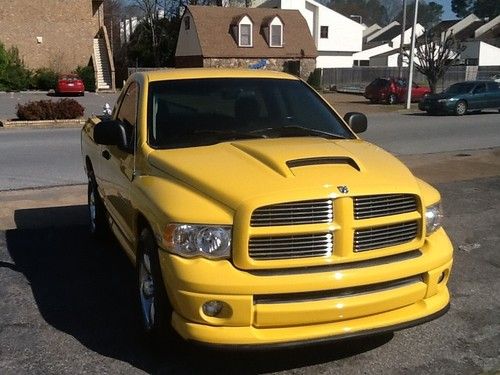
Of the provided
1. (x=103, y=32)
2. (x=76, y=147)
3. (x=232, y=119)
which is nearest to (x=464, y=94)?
(x=76, y=147)

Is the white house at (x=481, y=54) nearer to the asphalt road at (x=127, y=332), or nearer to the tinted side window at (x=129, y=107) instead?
the asphalt road at (x=127, y=332)

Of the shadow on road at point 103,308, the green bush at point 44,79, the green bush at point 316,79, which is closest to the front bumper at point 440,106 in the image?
the green bush at point 316,79

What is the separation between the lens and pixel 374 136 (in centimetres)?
1820

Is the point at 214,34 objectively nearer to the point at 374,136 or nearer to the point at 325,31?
the point at 325,31

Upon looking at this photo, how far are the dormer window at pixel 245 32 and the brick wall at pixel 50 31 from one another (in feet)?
36.3

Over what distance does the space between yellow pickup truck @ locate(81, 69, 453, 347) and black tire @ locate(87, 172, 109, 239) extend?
2.10 meters

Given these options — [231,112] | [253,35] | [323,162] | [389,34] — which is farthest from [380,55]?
[323,162]

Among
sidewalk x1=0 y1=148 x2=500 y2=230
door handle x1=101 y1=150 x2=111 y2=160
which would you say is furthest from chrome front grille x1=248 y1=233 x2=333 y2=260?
sidewalk x1=0 y1=148 x2=500 y2=230

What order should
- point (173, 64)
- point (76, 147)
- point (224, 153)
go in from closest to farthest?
point (224, 153) < point (76, 147) < point (173, 64)

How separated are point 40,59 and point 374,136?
3334 cm

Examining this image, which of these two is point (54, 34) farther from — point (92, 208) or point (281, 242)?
point (281, 242)

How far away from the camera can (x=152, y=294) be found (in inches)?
158

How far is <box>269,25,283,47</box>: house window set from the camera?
5124 centimetres

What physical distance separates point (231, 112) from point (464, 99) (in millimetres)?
24916
